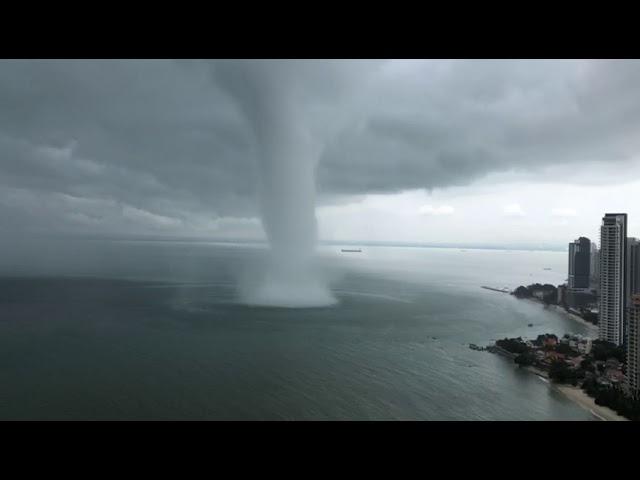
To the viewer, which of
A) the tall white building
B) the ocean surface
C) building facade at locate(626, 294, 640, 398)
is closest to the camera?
the ocean surface

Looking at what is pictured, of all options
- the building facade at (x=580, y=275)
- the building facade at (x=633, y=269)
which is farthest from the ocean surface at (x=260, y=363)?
the building facade at (x=580, y=275)

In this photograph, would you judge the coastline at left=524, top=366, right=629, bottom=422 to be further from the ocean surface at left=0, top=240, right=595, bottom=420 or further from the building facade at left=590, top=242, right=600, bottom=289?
the building facade at left=590, top=242, right=600, bottom=289

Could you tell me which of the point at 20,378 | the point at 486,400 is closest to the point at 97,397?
the point at 20,378

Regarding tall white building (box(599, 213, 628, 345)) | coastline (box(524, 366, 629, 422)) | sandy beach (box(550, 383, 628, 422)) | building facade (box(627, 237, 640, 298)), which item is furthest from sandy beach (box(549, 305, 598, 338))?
sandy beach (box(550, 383, 628, 422))

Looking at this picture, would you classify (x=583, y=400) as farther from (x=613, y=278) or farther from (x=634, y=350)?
(x=613, y=278)

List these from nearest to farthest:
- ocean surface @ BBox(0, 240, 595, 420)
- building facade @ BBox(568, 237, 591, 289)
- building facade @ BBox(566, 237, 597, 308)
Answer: ocean surface @ BBox(0, 240, 595, 420)
building facade @ BBox(566, 237, 597, 308)
building facade @ BBox(568, 237, 591, 289)

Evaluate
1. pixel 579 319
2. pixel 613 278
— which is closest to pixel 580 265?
pixel 579 319
